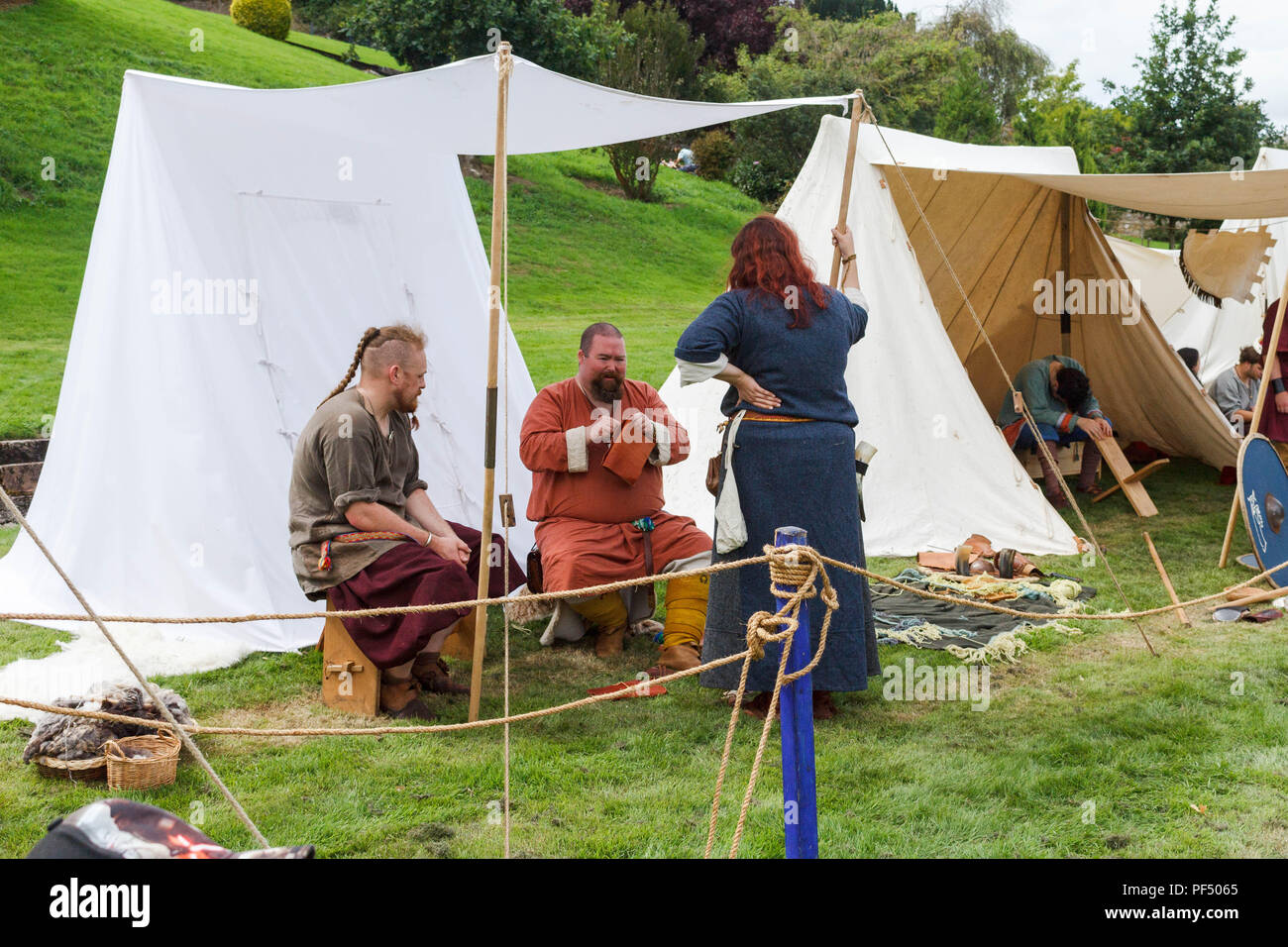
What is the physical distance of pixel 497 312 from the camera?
3352 mm

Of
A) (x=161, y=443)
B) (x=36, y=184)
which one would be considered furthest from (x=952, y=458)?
(x=36, y=184)

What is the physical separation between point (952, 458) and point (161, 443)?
146 inches

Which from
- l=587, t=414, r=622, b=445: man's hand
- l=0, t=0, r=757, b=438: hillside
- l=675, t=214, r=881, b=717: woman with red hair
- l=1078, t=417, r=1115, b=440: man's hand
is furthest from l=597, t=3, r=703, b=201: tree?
l=675, t=214, r=881, b=717: woman with red hair

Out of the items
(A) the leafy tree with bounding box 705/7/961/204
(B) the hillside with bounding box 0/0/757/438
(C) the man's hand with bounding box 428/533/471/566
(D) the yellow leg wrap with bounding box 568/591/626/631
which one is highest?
(A) the leafy tree with bounding box 705/7/961/204

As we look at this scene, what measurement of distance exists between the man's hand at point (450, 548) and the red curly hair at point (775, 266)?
1241mm

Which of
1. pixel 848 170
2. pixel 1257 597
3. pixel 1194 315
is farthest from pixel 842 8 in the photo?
pixel 1257 597

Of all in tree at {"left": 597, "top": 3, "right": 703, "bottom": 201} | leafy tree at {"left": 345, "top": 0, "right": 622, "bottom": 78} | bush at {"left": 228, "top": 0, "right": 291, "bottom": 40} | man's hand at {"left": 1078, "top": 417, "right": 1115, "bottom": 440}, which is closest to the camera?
man's hand at {"left": 1078, "top": 417, "right": 1115, "bottom": 440}

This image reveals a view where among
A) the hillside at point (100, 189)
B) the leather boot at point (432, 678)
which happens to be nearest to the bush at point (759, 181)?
the hillside at point (100, 189)

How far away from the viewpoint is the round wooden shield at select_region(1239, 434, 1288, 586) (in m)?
4.88

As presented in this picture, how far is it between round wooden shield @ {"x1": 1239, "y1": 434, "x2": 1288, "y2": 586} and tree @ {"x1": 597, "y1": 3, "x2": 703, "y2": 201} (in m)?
13.4

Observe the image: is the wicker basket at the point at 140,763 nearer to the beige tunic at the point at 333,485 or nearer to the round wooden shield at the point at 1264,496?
the beige tunic at the point at 333,485

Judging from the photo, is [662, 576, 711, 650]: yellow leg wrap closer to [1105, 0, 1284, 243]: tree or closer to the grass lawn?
the grass lawn
